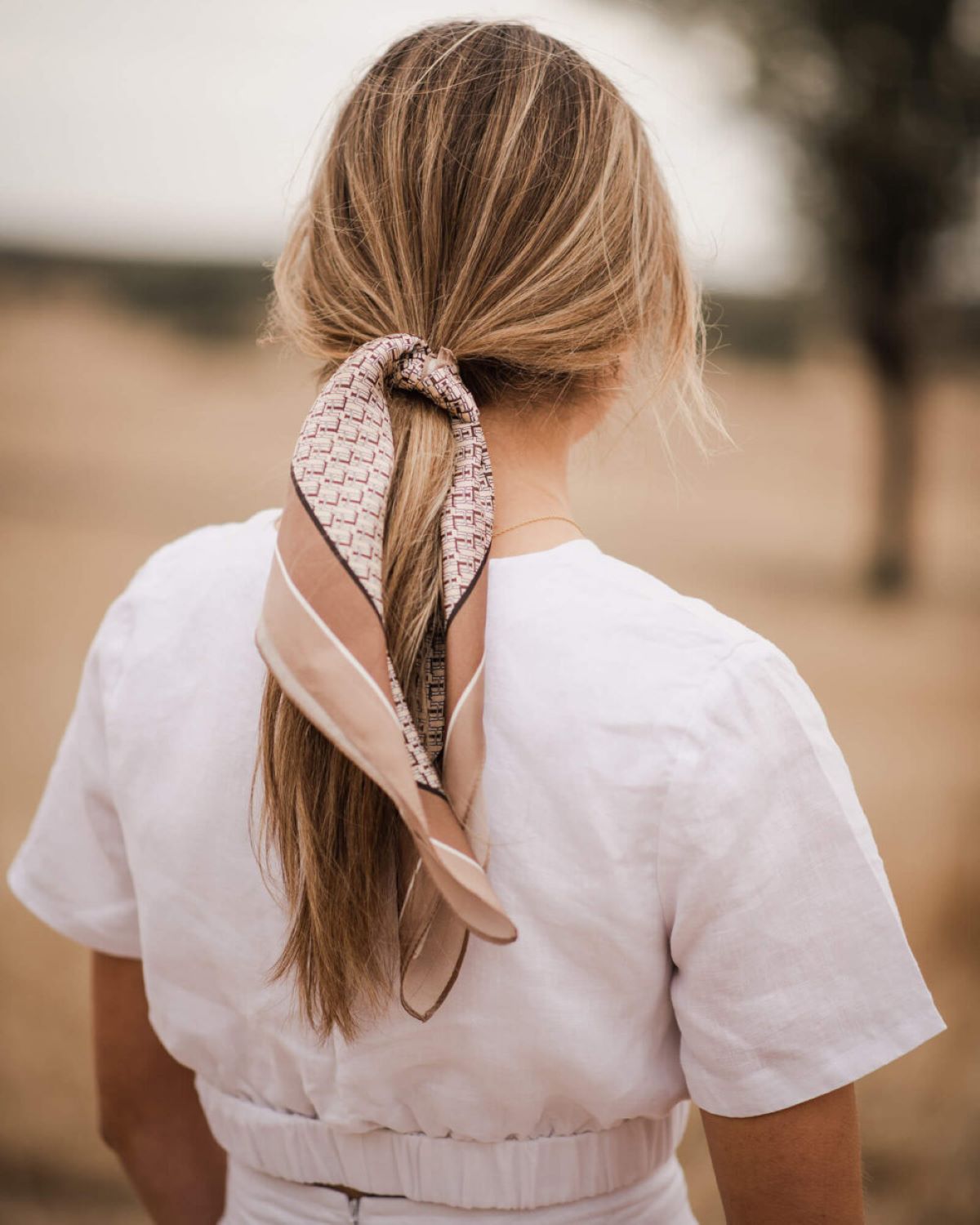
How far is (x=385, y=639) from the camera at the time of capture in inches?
30.9

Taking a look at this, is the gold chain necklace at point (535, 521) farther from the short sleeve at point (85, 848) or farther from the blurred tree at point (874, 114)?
the blurred tree at point (874, 114)

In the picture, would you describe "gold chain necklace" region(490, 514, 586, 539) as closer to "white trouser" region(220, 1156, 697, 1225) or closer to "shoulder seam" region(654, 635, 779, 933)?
"shoulder seam" region(654, 635, 779, 933)

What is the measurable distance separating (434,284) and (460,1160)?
0.68m

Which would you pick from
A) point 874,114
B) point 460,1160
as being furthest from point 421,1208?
point 874,114

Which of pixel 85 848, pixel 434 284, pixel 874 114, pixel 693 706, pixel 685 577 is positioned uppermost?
Answer: pixel 874 114

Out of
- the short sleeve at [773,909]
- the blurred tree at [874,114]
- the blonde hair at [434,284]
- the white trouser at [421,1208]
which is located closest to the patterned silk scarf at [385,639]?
the blonde hair at [434,284]

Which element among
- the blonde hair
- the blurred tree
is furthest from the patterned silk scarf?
the blurred tree

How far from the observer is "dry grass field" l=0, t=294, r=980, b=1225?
297 cm

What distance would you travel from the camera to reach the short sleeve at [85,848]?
1.04 meters

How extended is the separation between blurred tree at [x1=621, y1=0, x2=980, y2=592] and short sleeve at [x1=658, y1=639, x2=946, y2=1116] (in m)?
8.04

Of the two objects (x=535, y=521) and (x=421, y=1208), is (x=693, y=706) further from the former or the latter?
(x=421, y=1208)

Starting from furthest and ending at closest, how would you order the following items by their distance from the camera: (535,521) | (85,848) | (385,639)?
1. (85,848)
2. (535,521)
3. (385,639)

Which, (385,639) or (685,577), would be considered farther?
(685,577)

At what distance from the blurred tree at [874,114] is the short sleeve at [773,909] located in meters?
8.04
